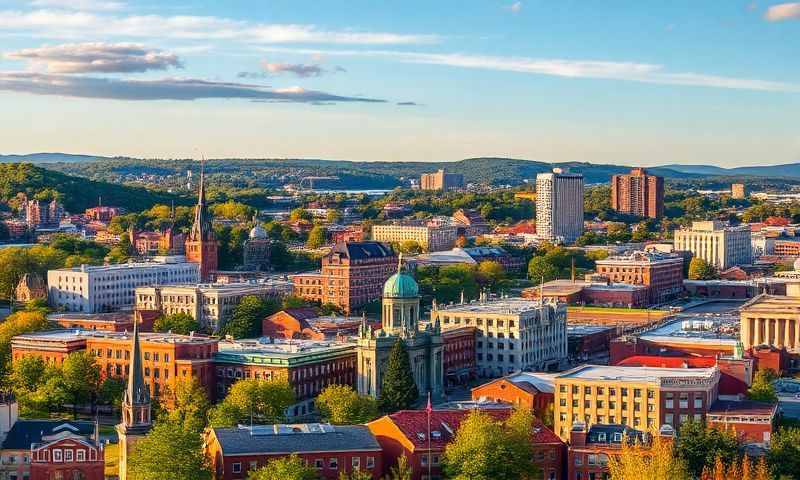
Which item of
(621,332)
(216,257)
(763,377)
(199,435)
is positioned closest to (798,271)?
(621,332)

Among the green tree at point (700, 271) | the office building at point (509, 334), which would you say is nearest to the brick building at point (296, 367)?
the office building at point (509, 334)

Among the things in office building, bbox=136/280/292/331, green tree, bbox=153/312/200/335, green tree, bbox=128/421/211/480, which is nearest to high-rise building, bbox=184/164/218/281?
office building, bbox=136/280/292/331

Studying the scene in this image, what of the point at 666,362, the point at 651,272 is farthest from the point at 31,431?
the point at 651,272

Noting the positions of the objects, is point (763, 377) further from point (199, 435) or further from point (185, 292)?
point (185, 292)

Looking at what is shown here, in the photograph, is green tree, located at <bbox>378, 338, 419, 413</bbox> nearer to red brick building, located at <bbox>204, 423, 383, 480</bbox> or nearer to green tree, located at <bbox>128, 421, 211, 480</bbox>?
red brick building, located at <bbox>204, 423, 383, 480</bbox>

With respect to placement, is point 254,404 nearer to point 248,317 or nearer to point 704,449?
point 704,449

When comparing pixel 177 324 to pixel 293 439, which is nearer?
pixel 293 439

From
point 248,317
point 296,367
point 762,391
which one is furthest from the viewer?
point 248,317
